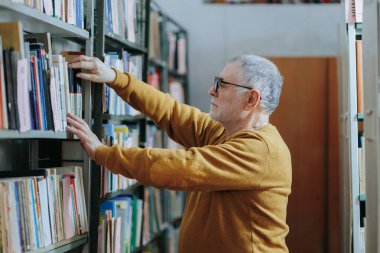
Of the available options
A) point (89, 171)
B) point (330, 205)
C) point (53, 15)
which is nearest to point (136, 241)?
point (89, 171)

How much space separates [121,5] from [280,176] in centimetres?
121

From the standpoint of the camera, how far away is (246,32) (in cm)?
480

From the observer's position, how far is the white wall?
4.70 metres

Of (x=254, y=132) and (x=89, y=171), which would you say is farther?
(x=89, y=171)

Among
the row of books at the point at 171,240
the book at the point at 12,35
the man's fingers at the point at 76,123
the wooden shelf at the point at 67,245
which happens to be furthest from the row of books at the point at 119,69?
the row of books at the point at 171,240

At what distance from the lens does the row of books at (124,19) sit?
8.04 ft

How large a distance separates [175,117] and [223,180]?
572 mm

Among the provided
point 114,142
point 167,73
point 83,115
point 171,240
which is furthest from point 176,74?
point 83,115

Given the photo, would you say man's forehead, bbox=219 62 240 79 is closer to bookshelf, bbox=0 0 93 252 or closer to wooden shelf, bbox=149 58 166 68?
bookshelf, bbox=0 0 93 252

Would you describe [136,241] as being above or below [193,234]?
below

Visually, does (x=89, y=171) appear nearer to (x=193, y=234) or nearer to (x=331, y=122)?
(x=193, y=234)

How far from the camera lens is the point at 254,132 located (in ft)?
6.37

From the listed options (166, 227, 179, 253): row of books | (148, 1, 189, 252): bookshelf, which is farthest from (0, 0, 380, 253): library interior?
(166, 227, 179, 253): row of books

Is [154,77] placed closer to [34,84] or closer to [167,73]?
[167,73]
